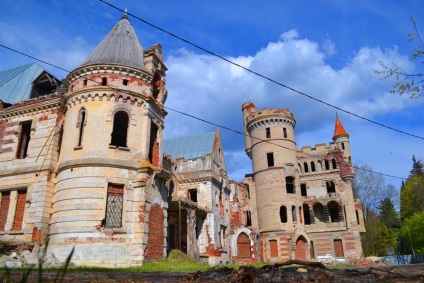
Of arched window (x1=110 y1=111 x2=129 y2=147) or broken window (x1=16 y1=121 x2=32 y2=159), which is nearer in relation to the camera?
broken window (x1=16 y1=121 x2=32 y2=159)

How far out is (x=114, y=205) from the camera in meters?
20.0

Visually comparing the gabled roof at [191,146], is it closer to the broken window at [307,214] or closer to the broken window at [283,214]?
the broken window at [283,214]

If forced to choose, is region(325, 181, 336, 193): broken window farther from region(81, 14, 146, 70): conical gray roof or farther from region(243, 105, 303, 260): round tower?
region(81, 14, 146, 70): conical gray roof

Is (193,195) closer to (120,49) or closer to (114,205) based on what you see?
(114,205)

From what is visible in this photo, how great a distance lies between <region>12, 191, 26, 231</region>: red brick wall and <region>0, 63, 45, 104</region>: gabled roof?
833cm

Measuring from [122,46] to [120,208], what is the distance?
11.1 m

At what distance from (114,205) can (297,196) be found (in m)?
29.5

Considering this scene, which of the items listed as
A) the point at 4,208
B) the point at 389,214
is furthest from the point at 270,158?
the point at 389,214

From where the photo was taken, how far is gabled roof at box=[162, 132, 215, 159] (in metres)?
38.1

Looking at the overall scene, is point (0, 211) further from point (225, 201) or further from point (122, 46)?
point (225, 201)

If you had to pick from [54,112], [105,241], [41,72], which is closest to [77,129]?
[54,112]

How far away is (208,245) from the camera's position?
33.0m

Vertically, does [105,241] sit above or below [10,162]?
below

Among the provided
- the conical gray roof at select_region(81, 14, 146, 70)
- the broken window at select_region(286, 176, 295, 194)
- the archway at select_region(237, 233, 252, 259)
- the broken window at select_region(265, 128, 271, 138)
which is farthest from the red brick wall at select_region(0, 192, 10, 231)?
the broken window at select_region(286, 176, 295, 194)
